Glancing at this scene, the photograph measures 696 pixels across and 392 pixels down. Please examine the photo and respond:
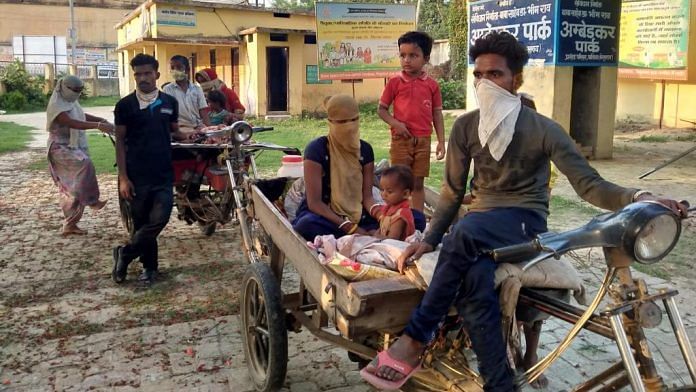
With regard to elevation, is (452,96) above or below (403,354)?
above

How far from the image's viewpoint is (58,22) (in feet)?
145

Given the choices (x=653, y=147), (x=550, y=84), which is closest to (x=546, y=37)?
(x=550, y=84)

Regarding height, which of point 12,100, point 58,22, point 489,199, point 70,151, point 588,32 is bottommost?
point 70,151

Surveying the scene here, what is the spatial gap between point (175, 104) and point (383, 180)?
2799 mm

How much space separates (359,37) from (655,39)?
8627 millimetres

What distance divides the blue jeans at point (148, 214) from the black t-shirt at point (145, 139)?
0.25 feet

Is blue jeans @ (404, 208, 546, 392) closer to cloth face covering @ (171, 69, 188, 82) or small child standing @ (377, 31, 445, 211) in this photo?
small child standing @ (377, 31, 445, 211)

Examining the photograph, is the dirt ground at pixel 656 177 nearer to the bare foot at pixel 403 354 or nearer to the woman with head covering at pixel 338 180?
the woman with head covering at pixel 338 180

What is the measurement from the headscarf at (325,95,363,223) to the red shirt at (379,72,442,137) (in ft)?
6.60

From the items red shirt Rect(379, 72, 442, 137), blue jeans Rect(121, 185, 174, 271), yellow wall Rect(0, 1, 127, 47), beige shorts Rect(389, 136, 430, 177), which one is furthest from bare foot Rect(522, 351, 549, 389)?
yellow wall Rect(0, 1, 127, 47)

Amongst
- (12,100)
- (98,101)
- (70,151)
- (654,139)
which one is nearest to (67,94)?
(70,151)

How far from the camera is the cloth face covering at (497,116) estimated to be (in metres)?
2.78

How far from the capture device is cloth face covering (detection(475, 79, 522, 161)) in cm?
278

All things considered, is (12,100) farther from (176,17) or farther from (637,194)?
(637,194)
